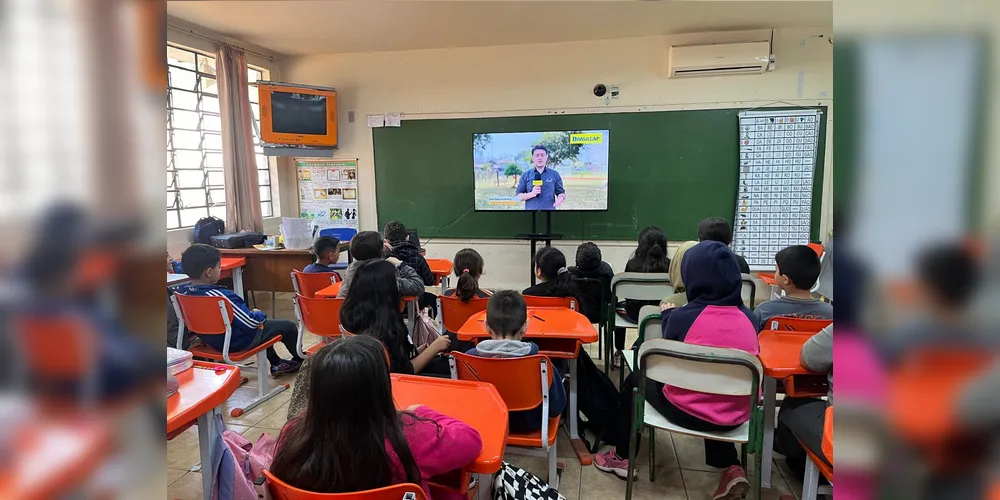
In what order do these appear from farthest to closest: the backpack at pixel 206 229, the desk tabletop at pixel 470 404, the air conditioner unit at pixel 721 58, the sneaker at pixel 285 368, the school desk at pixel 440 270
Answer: the air conditioner unit at pixel 721 58
the backpack at pixel 206 229
the school desk at pixel 440 270
the sneaker at pixel 285 368
the desk tabletop at pixel 470 404

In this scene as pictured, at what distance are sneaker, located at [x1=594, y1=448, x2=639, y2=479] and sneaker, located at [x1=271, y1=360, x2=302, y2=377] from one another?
2.14 meters

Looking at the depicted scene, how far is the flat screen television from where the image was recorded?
4.96 meters

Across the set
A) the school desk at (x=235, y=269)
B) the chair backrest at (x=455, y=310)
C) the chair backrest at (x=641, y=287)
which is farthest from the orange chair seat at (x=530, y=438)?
the school desk at (x=235, y=269)

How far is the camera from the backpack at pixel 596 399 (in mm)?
2350

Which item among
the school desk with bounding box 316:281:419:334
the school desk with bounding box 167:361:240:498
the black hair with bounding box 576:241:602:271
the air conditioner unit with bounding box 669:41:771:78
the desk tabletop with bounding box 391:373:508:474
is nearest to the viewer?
the desk tabletop with bounding box 391:373:508:474

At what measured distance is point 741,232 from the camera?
513cm

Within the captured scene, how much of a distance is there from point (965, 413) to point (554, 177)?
4810mm

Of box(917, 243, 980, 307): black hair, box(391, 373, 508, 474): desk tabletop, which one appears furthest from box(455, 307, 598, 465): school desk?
box(917, 243, 980, 307): black hair

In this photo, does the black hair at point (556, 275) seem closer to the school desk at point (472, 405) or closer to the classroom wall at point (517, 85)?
the school desk at point (472, 405)

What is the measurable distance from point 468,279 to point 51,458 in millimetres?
2562

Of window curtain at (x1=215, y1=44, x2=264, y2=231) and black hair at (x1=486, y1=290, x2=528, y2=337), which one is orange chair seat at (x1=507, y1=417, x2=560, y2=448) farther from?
window curtain at (x1=215, y1=44, x2=264, y2=231)

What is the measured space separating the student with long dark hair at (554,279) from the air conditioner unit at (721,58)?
296 centimetres

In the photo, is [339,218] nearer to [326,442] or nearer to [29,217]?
[326,442]

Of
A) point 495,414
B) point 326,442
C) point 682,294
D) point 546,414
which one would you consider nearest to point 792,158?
point 682,294
